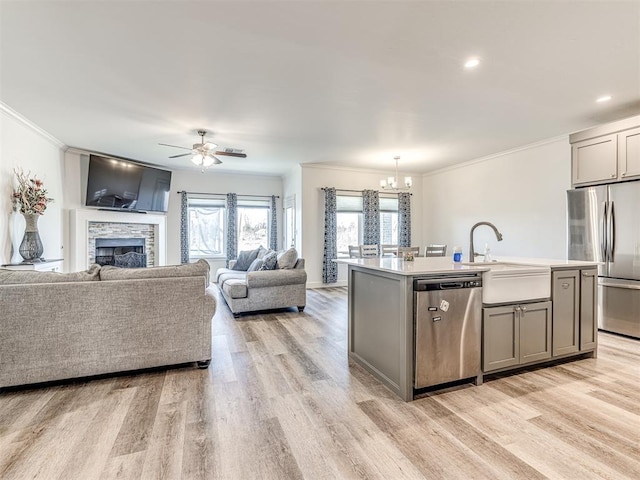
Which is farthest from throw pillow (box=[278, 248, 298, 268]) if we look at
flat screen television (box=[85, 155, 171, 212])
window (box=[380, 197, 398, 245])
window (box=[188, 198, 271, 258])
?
flat screen television (box=[85, 155, 171, 212])

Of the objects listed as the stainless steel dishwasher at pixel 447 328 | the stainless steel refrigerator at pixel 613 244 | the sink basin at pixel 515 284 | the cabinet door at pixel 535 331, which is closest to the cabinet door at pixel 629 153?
the stainless steel refrigerator at pixel 613 244

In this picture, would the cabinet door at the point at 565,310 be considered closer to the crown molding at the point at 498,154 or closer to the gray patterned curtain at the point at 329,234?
the crown molding at the point at 498,154

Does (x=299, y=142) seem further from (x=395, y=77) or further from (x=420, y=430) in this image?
(x=420, y=430)

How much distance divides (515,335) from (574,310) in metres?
0.80

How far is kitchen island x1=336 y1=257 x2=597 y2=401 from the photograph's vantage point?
2266mm

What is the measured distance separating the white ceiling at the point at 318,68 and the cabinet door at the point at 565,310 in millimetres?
1924

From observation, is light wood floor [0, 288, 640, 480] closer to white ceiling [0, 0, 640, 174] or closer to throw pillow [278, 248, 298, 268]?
throw pillow [278, 248, 298, 268]

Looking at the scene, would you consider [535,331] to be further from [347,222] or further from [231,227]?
[231,227]

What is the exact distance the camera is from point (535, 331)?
2.71 meters

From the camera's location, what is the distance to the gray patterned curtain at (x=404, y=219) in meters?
7.49

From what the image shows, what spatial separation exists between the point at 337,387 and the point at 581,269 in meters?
2.54

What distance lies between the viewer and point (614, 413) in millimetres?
2096

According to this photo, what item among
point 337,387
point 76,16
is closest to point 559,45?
point 337,387

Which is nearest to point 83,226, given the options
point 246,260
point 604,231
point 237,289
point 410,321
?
point 246,260
